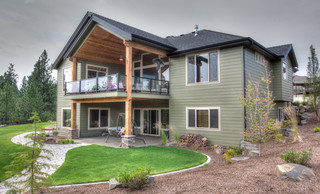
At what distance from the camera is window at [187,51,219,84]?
10777mm

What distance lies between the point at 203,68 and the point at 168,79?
2.64 metres

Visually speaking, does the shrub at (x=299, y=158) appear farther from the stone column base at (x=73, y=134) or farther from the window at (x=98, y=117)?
the window at (x=98, y=117)

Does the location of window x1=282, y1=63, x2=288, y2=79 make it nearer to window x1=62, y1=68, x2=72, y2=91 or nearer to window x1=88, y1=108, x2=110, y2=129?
window x1=88, y1=108, x2=110, y2=129

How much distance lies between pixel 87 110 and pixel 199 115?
329 inches

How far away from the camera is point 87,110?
14742mm

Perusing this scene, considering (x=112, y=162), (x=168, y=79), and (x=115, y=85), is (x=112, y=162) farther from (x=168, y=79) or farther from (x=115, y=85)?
(x=168, y=79)

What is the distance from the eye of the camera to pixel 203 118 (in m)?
10.9

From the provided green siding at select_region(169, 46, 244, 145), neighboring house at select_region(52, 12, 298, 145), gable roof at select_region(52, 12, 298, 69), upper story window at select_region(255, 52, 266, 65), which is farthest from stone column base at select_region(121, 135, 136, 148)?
upper story window at select_region(255, 52, 266, 65)

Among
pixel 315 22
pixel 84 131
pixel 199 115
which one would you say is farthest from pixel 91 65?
pixel 315 22

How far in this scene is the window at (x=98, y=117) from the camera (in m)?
15.0

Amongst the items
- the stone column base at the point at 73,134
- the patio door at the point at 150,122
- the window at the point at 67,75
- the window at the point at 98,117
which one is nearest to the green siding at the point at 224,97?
the patio door at the point at 150,122

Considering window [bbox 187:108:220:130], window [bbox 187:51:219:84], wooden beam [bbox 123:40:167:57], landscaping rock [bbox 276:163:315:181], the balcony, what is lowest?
landscaping rock [bbox 276:163:315:181]

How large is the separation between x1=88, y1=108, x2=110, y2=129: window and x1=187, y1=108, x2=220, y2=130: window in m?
7.23

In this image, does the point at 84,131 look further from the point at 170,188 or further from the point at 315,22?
the point at 315,22
